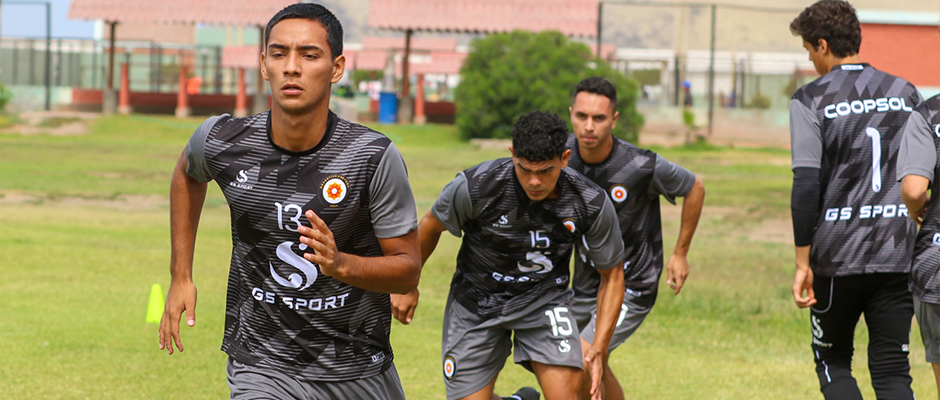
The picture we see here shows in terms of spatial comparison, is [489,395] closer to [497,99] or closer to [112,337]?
[112,337]

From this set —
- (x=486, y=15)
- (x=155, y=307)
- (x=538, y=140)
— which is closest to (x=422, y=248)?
(x=538, y=140)

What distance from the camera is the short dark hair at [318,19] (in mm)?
3330

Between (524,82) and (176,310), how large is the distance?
2525 centimetres

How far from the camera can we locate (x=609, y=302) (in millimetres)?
4867

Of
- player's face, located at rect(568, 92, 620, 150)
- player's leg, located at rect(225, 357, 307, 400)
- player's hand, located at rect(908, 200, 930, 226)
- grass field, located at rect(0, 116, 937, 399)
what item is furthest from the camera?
grass field, located at rect(0, 116, 937, 399)

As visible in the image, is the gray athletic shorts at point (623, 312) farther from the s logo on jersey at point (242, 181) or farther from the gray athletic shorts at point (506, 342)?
the s logo on jersey at point (242, 181)

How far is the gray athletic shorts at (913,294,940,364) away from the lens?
14.3 ft

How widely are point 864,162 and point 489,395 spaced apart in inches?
87.2

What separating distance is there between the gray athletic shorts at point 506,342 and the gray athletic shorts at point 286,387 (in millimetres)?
1352

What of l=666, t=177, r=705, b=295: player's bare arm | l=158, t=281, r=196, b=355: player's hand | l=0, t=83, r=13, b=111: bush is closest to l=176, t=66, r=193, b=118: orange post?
l=0, t=83, r=13, b=111: bush

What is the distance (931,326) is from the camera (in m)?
4.38

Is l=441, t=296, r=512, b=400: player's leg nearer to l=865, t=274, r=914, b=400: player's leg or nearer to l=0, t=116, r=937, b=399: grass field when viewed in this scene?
l=0, t=116, r=937, b=399: grass field

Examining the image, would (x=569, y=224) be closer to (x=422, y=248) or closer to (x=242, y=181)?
(x=422, y=248)

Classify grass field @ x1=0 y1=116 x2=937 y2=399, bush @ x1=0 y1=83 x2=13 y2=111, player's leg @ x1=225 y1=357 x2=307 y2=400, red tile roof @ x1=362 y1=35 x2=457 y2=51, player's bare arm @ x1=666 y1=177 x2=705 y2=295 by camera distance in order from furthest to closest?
red tile roof @ x1=362 y1=35 x2=457 y2=51 → bush @ x1=0 y1=83 x2=13 y2=111 → grass field @ x1=0 y1=116 x2=937 y2=399 → player's bare arm @ x1=666 y1=177 x2=705 y2=295 → player's leg @ x1=225 y1=357 x2=307 y2=400
